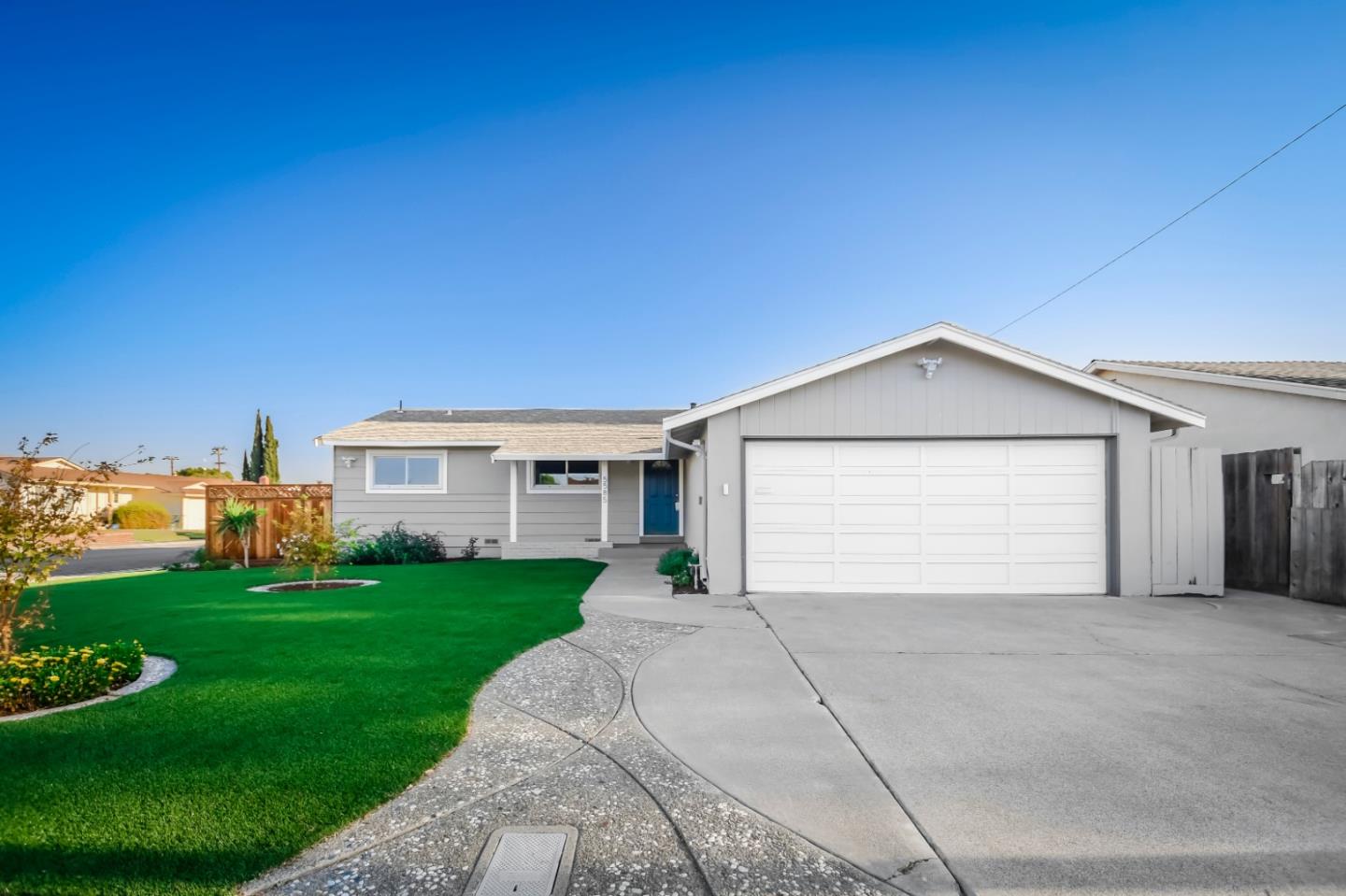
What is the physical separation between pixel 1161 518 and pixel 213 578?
1634 centimetres

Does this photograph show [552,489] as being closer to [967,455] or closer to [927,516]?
[927,516]

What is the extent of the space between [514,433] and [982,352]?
36.1ft

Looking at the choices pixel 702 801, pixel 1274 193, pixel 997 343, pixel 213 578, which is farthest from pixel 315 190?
pixel 1274 193

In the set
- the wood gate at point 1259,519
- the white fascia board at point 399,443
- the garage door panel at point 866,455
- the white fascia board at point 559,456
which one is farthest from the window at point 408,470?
the wood gate at point 1259,519

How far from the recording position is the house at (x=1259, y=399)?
10703 mm

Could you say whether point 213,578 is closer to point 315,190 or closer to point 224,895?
point 315,190

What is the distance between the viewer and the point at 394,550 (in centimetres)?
1411

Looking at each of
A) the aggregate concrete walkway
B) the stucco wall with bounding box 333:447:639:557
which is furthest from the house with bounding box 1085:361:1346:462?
the stucco wall with bounding box 333:447:639:557

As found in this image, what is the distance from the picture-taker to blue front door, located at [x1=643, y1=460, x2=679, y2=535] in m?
15.6

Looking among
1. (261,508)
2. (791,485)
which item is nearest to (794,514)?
(791,485)

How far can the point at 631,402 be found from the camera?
2172 centimetres

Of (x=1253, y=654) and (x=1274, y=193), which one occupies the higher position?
(x=1274, y=193)

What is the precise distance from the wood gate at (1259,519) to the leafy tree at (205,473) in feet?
194

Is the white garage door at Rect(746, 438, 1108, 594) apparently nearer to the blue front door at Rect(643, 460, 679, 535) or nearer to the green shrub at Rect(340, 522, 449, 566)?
the blue front door at Rect(643, 460, 679, 535)
